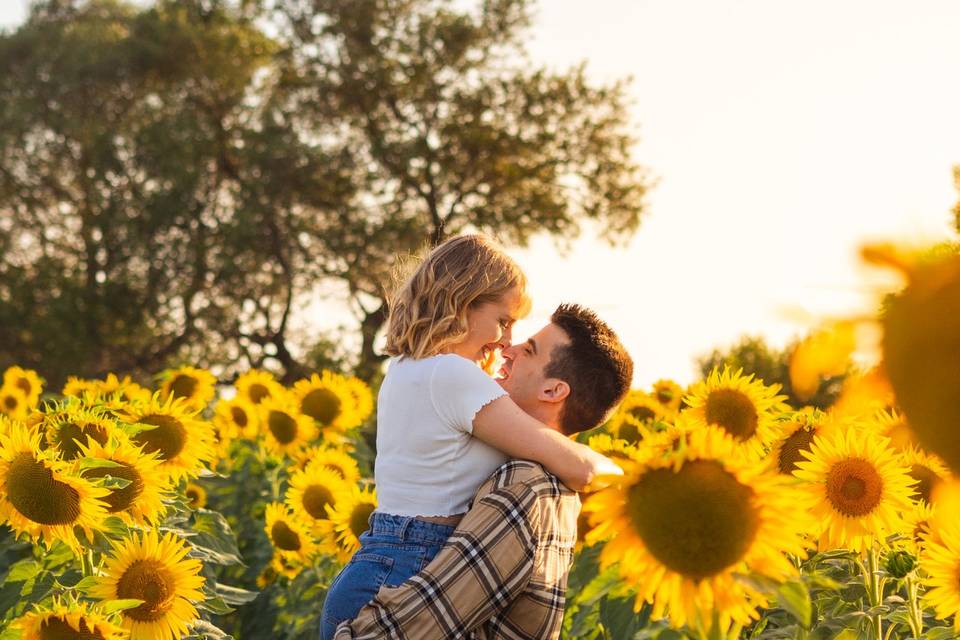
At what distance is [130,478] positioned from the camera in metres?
2.93

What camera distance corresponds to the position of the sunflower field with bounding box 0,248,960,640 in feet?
2.76

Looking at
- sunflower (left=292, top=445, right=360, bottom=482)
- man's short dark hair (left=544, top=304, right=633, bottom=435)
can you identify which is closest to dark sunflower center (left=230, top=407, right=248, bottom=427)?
sunflower (left=292, top=445, right=360, bottom=482)

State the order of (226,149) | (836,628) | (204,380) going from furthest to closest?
(226,149), (204,380), (836,628)

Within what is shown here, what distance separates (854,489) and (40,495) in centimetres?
190

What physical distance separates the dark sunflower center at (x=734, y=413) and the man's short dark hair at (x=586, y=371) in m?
0.39

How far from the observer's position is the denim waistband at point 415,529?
8.56 feet

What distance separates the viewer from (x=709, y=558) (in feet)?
4.94

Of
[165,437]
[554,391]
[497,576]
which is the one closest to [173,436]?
[165,437]

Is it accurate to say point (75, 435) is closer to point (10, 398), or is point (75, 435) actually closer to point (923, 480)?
point (923, 480)

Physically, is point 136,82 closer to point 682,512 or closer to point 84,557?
point 84,557

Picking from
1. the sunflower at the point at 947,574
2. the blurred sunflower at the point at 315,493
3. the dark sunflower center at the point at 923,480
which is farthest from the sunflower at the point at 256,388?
the sunflower at the point at 947,574

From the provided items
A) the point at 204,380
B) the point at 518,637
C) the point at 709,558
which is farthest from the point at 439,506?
the point at 204,380

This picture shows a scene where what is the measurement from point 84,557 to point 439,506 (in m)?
0.95

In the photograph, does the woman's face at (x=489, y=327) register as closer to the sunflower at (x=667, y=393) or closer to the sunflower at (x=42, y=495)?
the sunflower at (x=42, y=495)
